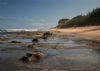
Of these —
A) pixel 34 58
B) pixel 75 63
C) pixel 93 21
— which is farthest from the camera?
pixel 93 21

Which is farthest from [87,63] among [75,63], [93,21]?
[93,21]

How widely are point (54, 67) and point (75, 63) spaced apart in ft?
4.24

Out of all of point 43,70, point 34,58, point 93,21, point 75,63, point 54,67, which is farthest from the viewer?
point 93,21

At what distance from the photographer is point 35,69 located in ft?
28.4

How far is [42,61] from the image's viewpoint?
10258 millimetres

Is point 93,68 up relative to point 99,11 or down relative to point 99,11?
down

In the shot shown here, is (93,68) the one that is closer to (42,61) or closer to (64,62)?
(64,62)

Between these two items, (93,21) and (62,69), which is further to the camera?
(93,21)

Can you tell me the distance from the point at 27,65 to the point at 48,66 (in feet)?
2.86

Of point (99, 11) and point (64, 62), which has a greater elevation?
point (99, 11)

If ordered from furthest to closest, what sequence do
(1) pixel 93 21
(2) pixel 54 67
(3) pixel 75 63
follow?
(1) pixel 93 21, (3) pixel 75 63, (2) pixel 54 67

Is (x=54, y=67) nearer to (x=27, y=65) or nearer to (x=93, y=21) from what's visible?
(x=27, y=65)

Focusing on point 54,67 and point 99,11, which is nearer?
point 54,67

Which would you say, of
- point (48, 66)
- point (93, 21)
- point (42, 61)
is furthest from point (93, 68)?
point (93, 21)
